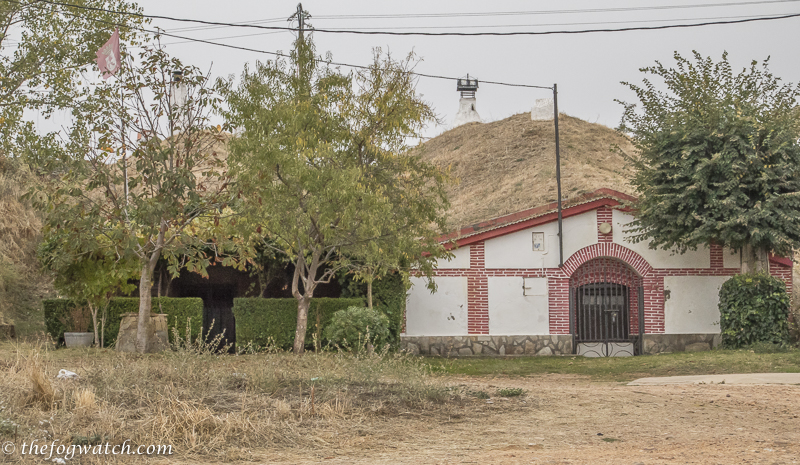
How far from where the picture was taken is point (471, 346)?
1917 centimetres

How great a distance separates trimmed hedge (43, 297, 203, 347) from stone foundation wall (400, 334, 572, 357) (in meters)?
5.34

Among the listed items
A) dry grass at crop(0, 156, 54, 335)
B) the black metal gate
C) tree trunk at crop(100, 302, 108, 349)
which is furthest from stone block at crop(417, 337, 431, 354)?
dry grass at crop(0, 156, 54, 335)

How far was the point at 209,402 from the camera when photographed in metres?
7.96

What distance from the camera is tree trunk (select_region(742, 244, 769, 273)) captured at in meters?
18.6

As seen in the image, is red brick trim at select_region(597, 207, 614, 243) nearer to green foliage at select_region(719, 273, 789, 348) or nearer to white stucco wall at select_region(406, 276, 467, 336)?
green foliage at select_region(719, 273, 789, 348)

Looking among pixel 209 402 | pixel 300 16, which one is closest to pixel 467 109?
pixel 300 16

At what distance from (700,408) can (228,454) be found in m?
5.74

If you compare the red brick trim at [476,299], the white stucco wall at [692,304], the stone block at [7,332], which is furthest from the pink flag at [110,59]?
the white stucco wall at [692,304]

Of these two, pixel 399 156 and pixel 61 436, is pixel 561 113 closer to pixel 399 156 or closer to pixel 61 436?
pixel 399 156

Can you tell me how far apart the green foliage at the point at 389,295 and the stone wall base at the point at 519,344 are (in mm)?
1137

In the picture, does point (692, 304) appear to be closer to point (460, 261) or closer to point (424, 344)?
point (460, 261)

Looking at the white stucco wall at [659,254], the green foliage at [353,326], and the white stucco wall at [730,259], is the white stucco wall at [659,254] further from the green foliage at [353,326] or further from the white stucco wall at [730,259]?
the green foliage at [353,326]

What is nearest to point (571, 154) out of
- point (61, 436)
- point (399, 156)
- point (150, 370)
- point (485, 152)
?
point (485, 152)

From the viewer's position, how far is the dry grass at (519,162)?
28.6m
